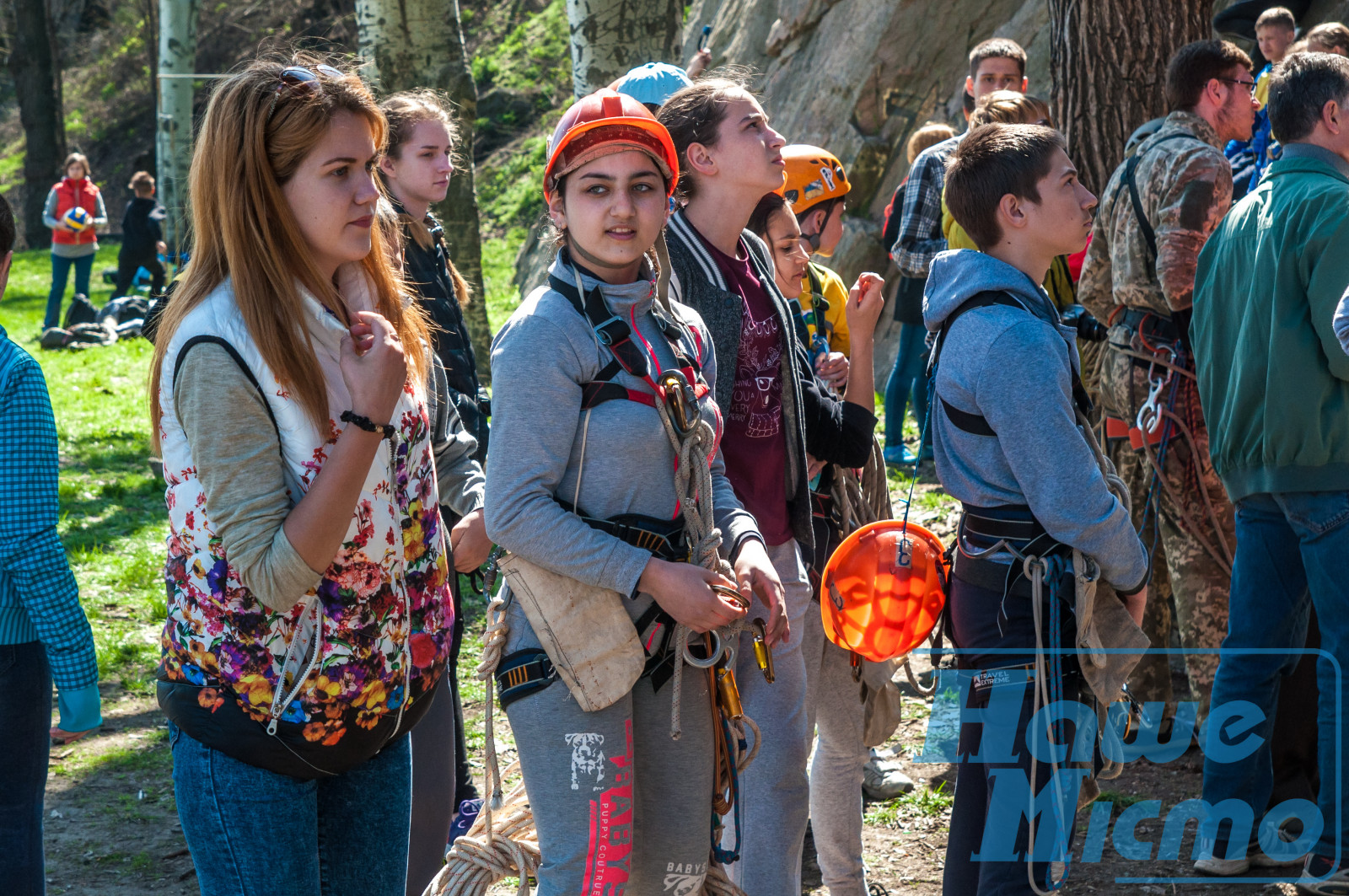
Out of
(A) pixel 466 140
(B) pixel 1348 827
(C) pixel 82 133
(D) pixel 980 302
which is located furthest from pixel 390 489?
(C) pixel 82 133

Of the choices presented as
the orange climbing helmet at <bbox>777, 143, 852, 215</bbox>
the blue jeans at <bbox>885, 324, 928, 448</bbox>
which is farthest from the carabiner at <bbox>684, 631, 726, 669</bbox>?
the blue jeans at <bbox>885, 324, 928, 448</bbox>

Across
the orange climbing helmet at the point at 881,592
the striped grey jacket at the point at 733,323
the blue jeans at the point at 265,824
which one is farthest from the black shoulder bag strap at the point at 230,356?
the orange climbing helmet at the point at 881,592

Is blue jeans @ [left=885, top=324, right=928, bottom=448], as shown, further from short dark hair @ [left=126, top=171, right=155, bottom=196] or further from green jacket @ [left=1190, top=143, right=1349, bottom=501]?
short dark hair @ [left=126, top=171, right=155, bottom=196]

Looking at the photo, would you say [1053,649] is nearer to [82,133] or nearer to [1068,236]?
[1068,236]

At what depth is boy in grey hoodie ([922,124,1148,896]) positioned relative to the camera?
2766 mm

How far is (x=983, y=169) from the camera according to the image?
9.86 feet

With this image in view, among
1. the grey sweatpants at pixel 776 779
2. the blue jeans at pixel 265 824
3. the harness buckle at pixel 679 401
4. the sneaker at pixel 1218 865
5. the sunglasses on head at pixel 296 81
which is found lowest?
the sneaker at pixel 1218 865

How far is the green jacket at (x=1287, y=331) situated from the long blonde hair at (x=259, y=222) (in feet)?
9.02

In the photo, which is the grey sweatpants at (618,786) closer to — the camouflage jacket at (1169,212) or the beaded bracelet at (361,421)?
the beaded bracelet at (361,421)

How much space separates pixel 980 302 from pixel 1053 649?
85 centimetres

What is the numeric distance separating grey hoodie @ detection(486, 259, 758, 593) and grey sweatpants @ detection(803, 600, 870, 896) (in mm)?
1149

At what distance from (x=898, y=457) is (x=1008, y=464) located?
18.2 ft

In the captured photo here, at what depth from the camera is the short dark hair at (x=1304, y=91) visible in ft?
11.6

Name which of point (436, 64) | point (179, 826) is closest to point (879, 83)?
point (436, 64)
